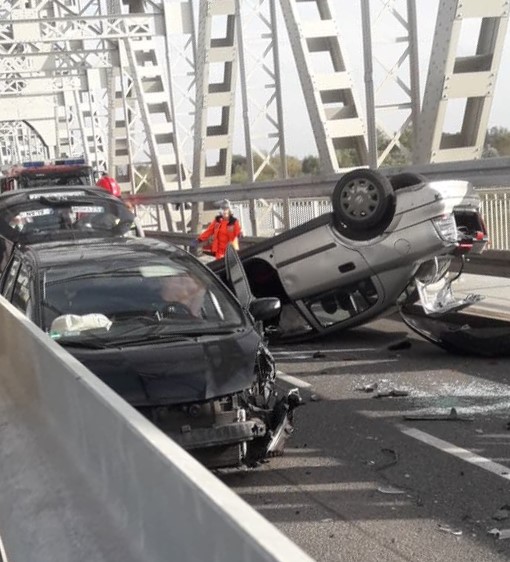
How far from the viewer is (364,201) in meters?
12.2

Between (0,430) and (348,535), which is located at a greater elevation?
(0,430)

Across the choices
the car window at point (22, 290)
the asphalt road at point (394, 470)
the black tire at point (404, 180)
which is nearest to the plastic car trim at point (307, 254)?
the black tire at point (404, 180)

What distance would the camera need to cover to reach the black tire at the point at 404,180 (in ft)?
40.9

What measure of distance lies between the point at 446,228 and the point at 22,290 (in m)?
4.56

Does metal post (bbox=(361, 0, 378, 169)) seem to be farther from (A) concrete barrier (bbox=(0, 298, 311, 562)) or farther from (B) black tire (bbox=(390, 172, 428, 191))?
(A) concrete barrier (bbox=(0, 298, 311, 562))

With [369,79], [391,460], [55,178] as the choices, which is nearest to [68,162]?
[55,178]

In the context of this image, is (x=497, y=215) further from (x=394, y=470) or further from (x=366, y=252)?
(x=394, y=470)

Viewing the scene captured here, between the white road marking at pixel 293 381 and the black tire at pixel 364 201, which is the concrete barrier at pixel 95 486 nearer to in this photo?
the white road marking at pixel 293 381

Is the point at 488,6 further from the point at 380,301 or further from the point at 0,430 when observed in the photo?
the point at 0,430

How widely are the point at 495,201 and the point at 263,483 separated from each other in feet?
25.5

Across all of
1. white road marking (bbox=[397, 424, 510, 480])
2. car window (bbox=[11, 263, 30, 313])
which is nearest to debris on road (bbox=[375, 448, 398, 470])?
white road marking (bbox=[397, 424, 510, 480])

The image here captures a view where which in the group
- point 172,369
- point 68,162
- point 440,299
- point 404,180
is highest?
point 404,180

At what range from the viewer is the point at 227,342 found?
299 inches

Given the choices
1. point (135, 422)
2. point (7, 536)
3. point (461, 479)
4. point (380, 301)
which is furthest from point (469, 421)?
point (135, 422)
